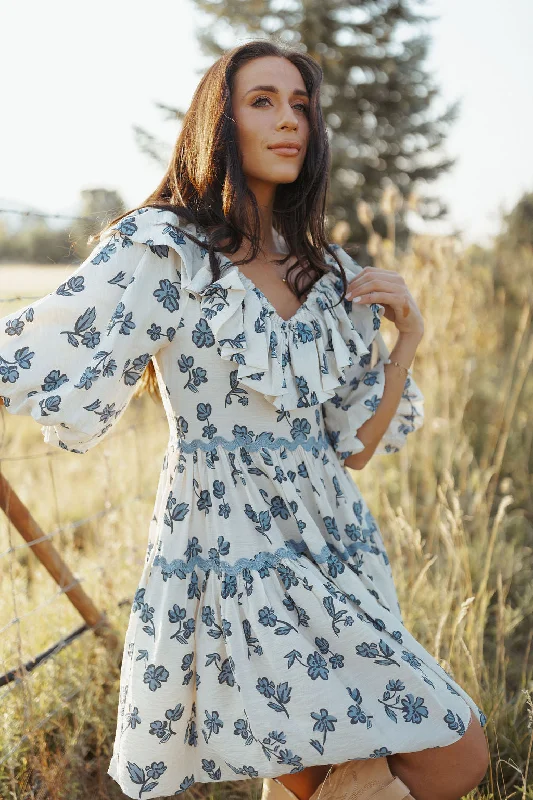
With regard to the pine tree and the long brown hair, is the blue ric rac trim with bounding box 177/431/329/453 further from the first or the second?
the pine tree

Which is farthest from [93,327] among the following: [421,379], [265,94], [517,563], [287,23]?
[287,23]

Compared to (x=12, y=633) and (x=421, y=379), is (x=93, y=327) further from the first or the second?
(x=421, y=379)

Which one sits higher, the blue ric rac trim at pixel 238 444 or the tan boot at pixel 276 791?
the blue ric rac trim at pixel 238 444

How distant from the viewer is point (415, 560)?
9.41 feet

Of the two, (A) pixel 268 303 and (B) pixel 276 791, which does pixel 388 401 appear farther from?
(B) pixel 276 791

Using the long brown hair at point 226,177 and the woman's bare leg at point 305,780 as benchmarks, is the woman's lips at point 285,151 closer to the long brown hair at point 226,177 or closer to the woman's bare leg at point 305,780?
the long brown hair at point 226,177

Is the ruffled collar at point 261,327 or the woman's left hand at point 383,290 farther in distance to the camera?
the woman's left hand at point 383,290

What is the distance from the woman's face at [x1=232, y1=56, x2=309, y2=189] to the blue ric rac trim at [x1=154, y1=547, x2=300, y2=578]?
86cm

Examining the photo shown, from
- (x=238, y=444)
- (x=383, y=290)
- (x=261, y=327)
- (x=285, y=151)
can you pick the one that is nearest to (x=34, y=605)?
(x=238, y=444)

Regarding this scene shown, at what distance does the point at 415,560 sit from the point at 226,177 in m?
1.79

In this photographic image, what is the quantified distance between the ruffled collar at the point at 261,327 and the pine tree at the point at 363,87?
1168cm

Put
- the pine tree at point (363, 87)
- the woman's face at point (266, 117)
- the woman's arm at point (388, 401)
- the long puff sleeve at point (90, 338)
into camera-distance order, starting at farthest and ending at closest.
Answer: the pine tree at point (363, 87) < the woman's arm at point (388, 401) < the woman's face at point (266, 117) < the long puff sleeve at point (90, 338)

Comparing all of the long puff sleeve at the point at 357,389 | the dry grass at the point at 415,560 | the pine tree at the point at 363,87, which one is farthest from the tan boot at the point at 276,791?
the pine tree at the point at 363,87

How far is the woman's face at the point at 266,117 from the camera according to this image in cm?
168
